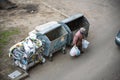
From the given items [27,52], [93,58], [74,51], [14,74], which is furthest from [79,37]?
[14,74]

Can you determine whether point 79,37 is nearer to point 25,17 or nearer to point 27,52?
point 27,52

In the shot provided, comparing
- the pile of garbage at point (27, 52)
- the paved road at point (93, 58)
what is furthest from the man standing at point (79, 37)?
the pile of garbage at point (27, 52)

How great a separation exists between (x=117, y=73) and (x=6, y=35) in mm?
6066

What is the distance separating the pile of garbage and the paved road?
49 cm

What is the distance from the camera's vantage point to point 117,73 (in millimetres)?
14422

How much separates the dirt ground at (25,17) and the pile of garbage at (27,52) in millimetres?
1234

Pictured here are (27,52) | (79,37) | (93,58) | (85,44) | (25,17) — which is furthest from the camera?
(25,17)

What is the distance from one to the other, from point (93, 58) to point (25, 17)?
16.9 feet

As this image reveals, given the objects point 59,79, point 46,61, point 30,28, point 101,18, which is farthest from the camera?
point 101,18

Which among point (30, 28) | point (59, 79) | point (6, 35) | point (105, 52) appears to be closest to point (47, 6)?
point (30, 28)

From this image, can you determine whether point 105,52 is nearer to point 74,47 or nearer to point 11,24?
point 74,47

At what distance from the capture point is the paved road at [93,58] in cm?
1412

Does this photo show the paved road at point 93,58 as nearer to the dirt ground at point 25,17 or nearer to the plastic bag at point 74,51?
the plastic bag at point 74,51

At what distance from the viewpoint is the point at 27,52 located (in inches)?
538
